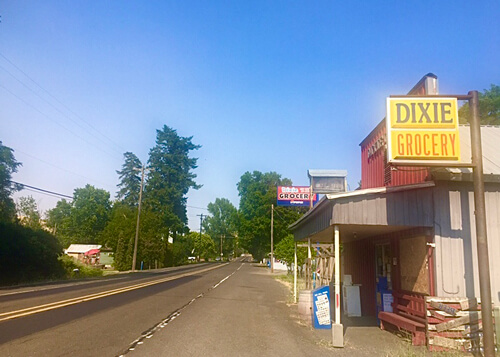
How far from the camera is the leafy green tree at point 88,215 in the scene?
311 feet

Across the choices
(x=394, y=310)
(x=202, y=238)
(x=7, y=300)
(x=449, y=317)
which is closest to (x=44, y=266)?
(x=7, y=300)

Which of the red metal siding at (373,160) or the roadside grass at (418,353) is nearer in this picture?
the roadside grass at (418,353)

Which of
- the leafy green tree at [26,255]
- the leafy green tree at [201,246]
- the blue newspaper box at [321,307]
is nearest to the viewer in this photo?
the blue newspaper box at [321,307]

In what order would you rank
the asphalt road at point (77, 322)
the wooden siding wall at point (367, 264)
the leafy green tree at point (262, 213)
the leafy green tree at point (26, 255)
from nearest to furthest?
the asphalt road at point (77, 322) < the wooden siding wall at point (367, 264) < the leafy green tree at point (26, 255) < the leafy green tree at point (262, 213)

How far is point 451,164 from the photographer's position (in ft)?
26.8

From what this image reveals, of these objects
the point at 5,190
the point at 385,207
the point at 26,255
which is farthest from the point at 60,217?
the point at 385,207

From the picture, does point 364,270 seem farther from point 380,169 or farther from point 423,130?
point 423,130

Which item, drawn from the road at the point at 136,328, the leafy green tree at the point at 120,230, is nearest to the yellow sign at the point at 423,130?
the road at the point at 136,328

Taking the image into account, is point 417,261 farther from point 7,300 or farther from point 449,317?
point 7,300

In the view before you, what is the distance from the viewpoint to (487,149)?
1070 centimetres

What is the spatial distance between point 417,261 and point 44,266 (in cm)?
2674

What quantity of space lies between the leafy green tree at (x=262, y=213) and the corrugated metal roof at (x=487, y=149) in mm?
47474

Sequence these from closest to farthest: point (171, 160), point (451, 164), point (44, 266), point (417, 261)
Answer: point (451, 164), point (417, 261), point (44, 266), point (171, 160)

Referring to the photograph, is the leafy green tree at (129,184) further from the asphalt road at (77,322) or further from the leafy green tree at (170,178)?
the asphalt road at (77,322)
